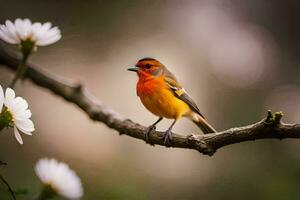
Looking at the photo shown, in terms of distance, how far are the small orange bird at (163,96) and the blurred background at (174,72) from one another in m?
1.14

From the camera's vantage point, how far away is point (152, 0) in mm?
5891

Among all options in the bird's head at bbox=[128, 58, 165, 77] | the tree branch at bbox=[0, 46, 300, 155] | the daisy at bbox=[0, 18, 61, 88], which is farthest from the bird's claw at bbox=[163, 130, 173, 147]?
the bird's head at bbox=[128, 58, 165, 77]

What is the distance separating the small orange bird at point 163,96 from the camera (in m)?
2.06

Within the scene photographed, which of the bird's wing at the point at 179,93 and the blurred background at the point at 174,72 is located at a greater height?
the blurred background at the point at 174,72

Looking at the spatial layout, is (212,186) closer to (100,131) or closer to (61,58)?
(100,131)

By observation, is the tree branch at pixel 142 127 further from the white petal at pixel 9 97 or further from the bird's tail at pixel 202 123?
the white petal at pixel 9 97

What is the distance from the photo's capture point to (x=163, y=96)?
211 cm

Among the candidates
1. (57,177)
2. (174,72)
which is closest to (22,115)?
(57,177)

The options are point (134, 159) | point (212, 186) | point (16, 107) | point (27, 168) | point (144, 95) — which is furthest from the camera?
point (134, 159)

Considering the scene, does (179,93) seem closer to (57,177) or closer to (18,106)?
(18,106)

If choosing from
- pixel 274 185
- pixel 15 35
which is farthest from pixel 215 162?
pixel 15 35

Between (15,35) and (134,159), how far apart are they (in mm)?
3446

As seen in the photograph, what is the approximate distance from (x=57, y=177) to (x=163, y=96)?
4.63 feet

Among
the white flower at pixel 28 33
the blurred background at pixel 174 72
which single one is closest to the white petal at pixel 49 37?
the white flower at pixel 28 33
